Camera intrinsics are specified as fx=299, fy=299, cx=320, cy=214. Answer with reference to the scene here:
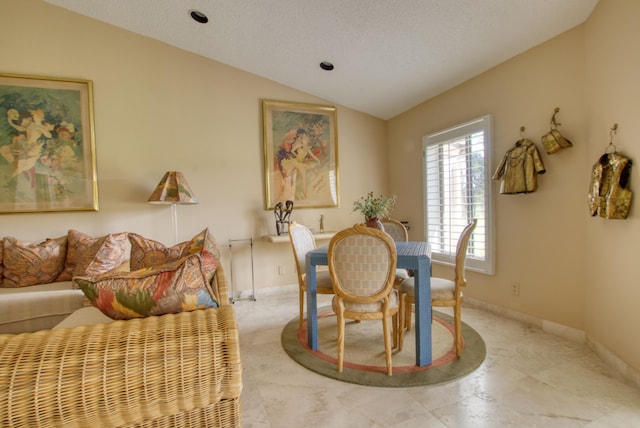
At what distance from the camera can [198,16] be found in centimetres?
304

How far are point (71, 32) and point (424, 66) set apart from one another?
12.8 ft

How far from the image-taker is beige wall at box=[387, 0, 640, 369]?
1.98m

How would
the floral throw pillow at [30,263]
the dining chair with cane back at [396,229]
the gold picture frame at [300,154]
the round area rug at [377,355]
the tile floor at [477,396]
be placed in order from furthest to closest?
the gold picture frame at [300,154]
the dining chair with cane back at [396,229]
the floral throw pillow at [30,263]
the round area rug at [377,355]
the tile floor at [477,396]

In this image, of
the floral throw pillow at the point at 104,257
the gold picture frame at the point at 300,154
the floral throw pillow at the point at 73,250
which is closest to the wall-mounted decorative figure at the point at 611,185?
the gold picture frame at the point at 300,154

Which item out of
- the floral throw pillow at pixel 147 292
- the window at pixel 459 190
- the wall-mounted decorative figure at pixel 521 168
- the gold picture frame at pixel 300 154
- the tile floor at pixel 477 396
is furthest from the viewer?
the gold picture frame at pixel 300 154

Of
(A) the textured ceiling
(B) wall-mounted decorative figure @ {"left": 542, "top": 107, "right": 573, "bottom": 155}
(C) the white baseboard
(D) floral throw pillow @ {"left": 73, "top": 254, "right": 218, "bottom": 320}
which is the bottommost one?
(C) the white baseboard

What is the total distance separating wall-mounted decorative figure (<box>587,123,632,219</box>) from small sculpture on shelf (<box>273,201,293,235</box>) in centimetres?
299

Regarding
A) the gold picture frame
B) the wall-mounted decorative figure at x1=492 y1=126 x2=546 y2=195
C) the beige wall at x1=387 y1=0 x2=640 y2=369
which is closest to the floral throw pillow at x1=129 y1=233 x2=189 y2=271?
the gold picture frame

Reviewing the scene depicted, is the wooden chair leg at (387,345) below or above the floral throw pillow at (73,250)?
below

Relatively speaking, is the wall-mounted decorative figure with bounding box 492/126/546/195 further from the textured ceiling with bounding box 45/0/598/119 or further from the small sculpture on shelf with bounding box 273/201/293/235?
the small sculpture on shelf with bounding box 273/201/293/235

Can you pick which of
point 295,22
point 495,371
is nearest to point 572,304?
point 495,371

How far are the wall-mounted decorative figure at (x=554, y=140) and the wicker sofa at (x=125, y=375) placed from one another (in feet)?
9.24

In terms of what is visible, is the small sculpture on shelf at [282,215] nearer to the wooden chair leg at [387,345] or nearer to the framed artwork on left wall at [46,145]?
the framed artwork on left wall at [46,145]

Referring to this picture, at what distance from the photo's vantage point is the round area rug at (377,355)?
2053 millimetres
